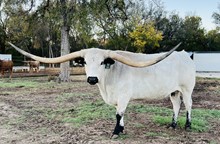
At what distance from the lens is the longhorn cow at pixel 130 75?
5031 mm

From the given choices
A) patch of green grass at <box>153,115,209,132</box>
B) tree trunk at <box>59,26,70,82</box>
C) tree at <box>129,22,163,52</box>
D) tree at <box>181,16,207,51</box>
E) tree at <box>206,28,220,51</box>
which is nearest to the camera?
patch of green grass at <box>153,115,209,132</box>

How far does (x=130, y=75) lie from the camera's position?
5.38 meters

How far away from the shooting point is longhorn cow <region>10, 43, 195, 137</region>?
5031 mm

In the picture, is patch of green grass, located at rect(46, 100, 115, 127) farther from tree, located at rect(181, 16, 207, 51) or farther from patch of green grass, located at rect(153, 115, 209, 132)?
tree, located at rect(181, 16, 207, 51)

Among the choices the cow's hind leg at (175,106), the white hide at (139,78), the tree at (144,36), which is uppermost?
the tree at (144,36)

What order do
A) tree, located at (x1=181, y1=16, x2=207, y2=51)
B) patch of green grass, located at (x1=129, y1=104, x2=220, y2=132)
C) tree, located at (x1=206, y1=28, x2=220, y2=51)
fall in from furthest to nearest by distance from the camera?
tree, located at (x1=206, y1=28, x2=220, y2=51) → tree, located at (x1=181, y1=16, x2=207, y2=51) → patch of green grass, located at (x1=129, y1=104, x2=220, y2=132)

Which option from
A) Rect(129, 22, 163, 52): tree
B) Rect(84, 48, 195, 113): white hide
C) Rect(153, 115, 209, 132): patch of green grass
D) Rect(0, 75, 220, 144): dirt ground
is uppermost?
Rect(129, 22, 163, 52): tree

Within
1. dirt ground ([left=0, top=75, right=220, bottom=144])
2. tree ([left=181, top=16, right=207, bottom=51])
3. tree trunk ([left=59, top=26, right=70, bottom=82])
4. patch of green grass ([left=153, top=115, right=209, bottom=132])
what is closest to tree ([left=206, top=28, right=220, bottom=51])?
tree ([left=181, top=16, right=207, bottom=51])

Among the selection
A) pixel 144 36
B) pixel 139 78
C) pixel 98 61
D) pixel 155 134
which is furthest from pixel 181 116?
pixel 144 36

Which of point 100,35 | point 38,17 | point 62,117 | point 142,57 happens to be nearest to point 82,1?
point 38,17

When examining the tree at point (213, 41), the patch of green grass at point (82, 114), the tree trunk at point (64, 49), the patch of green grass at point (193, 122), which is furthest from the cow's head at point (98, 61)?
the tree at point (213, 41)

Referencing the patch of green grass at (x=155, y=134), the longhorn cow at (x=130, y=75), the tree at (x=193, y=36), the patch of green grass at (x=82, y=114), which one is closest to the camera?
the longhorn cow at (x=130, y=75)

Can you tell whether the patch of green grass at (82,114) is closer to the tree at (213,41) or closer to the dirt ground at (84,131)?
the dirt ground at (84,131)

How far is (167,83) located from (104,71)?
114cm
